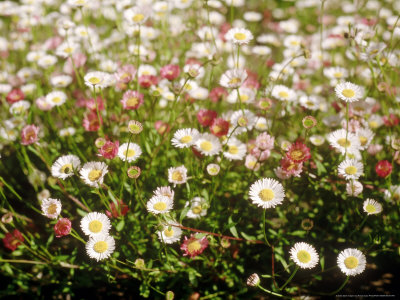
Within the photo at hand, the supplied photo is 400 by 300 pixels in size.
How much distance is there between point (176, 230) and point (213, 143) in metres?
0.42

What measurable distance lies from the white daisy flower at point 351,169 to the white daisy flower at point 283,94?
55cm

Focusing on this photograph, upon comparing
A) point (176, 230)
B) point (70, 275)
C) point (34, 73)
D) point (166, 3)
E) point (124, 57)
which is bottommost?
point (70, 275)

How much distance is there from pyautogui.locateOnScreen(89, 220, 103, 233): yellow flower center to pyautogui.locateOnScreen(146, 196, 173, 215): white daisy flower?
0.68 feet

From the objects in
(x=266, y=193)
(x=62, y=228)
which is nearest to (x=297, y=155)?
(x=266, y=193)

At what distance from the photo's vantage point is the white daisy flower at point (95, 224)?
55.6 inches

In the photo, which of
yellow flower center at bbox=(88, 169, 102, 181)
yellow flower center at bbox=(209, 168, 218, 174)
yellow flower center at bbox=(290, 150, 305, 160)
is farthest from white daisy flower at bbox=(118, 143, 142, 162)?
yellow flower center at bbox=(290, 150, 305, 160)

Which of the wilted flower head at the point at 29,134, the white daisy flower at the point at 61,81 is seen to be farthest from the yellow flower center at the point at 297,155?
the white daisy flower at the point at 61,81

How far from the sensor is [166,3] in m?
2.65

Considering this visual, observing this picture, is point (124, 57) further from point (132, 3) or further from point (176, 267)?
point (176, 267)

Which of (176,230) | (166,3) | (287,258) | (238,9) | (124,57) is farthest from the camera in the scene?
(238,9)

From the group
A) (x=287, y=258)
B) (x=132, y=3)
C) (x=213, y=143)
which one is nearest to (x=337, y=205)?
(x=287, y=258)

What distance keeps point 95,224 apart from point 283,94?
4.06ft

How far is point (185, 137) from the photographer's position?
1659 millimetres

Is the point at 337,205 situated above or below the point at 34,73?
below
